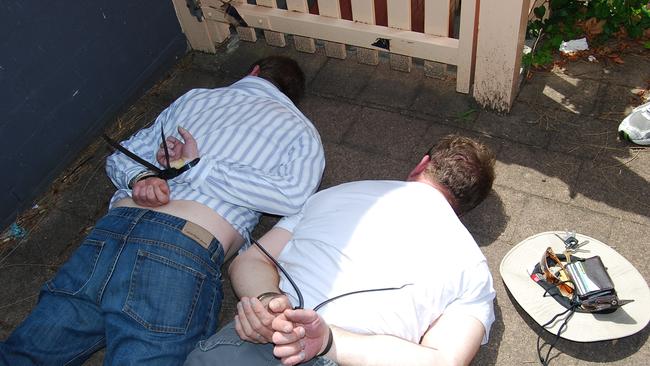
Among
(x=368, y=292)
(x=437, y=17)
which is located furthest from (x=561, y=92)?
(x=368, y=292)

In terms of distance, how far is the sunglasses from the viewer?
2.62 metres

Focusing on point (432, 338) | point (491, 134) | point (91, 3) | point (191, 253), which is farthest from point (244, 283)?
point (91, 3)

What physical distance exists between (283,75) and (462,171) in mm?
1300

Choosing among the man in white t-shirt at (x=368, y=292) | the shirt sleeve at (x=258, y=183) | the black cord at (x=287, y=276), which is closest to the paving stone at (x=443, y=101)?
the shirt sleeve at (x=258, y=183)

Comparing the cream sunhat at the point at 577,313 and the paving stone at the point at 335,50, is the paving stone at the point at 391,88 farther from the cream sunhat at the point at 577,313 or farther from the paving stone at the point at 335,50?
the cream sunhat at the point at 577,313

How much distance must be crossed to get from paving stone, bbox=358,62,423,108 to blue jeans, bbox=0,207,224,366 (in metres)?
1.71

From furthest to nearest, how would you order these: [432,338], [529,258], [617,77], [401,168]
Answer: [617,77], [401,168], [529,258], [432,338]

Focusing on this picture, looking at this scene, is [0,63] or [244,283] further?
[0,63]

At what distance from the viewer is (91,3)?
3.58 metres

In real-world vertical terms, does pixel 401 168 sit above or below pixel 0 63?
below

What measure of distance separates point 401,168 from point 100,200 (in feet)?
6.07

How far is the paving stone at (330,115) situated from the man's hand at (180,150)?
1.10 metres

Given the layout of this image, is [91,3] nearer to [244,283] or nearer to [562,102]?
[244,283]

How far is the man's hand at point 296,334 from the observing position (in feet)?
6.37
